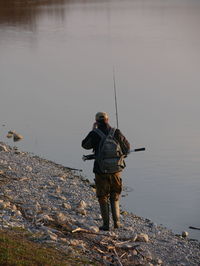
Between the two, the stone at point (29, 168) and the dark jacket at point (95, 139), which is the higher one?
the dark jacket at point (95, 139)

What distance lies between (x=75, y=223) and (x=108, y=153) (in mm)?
1645

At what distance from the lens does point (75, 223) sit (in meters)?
11.2

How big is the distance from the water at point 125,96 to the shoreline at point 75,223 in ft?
4.28

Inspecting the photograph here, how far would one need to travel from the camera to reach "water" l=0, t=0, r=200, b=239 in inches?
668

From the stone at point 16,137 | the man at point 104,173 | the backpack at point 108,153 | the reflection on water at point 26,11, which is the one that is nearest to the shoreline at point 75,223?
the man at point 104,173

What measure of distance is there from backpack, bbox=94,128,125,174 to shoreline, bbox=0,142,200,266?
3.70 feet

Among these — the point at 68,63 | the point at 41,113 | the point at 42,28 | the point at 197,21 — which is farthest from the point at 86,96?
the point at 197,21

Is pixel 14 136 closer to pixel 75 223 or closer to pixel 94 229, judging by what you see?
pixel 75 223

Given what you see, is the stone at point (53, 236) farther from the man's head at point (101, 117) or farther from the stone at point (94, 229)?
the man's head at point (101, 117)

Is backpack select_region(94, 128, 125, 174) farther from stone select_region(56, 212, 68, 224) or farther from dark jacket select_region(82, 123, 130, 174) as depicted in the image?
stone select_region(56, 212, 68, 224)

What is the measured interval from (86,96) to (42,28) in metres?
27.8

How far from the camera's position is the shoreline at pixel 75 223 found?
984cm

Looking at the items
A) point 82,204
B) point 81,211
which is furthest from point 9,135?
point 81,211

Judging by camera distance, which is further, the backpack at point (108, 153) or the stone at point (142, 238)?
the stone at point (142, 238)
